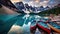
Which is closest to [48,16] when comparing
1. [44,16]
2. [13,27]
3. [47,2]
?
[44,16]

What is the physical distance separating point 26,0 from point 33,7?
0.39 ft

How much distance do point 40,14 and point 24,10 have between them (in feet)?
0.65

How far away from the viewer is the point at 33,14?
1.49 m

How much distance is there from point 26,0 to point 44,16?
286mm

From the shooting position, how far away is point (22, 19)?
149cm

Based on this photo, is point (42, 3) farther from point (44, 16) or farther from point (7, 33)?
point (7, 33)

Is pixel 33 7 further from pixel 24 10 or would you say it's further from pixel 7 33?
pixel 7 33

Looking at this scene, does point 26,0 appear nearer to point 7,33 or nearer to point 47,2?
point 47,2

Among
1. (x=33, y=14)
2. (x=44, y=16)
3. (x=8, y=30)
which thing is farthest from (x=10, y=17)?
(x=44, y=16)

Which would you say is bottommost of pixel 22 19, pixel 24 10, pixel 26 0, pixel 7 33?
pixel 7 33

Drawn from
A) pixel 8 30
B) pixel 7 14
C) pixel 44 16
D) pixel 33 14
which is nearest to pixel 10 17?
pixel 7 14

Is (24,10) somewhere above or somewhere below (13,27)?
above

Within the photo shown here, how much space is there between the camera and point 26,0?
1495 mm

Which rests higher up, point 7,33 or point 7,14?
point 7,14
